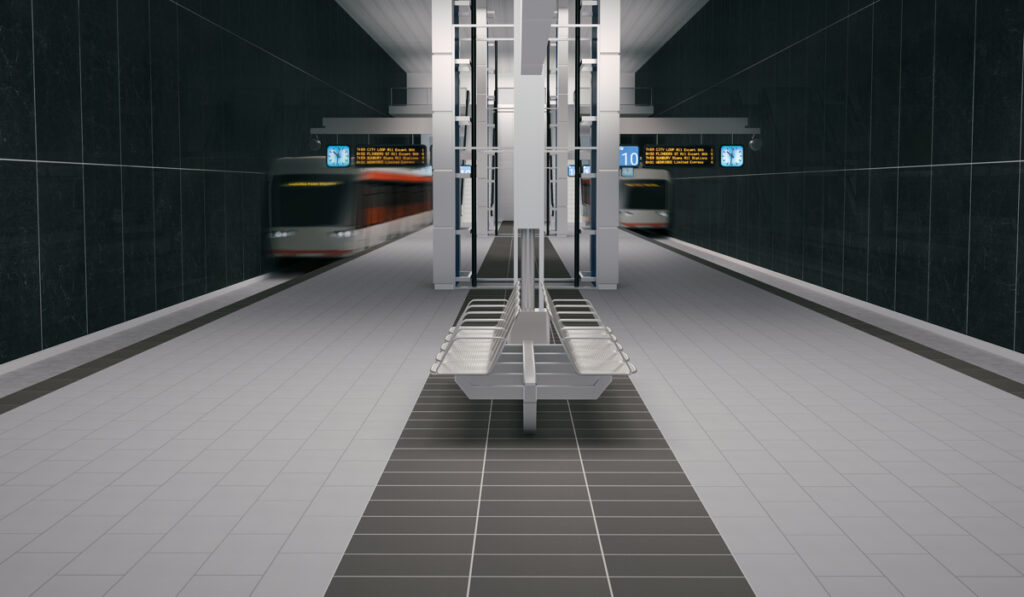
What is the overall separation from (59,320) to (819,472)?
24.5 ft

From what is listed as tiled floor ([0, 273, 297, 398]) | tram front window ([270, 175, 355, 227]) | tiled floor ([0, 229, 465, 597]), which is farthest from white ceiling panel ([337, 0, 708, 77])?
tiled floor ([0, 229, 465, 597])

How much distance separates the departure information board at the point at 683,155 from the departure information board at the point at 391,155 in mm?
5721

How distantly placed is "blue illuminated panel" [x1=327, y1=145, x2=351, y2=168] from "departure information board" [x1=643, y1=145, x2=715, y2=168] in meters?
7.24

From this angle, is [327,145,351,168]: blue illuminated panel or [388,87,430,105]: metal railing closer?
[327,145,351,168]: blue illuminated panel

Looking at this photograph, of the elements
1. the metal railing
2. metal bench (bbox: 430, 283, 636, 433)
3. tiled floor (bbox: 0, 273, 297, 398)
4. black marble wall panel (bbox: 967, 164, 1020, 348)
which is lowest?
tiled floor (bbox: 0, 273, 297, 398)

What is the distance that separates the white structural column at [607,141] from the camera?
1570cm

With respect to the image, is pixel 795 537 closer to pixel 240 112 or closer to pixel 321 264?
pixel 240 112

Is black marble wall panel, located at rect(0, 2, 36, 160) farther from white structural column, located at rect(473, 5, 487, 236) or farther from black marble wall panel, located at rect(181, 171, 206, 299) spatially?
white structural column, located at rect(473, 5, 487, 236)

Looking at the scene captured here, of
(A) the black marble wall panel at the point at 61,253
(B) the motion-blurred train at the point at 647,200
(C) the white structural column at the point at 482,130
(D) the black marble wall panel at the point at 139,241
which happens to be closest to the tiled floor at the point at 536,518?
(A) the black marble wall panel at the point at 61,253

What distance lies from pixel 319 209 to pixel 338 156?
306cm

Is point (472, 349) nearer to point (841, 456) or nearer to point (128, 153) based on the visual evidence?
point (841, 456)

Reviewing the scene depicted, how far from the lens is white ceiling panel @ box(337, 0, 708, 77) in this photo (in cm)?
2401

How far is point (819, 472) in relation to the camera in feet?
18.1

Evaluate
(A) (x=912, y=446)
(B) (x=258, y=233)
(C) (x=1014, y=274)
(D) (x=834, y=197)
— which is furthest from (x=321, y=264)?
(A) (x=912, y=446)
